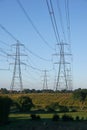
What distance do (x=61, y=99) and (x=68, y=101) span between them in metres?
1.61

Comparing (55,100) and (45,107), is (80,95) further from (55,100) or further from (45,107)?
(45,107)

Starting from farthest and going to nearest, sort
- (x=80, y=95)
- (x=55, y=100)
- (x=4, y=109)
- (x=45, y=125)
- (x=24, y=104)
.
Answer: (x=55, y=100), (x=80, y=95), (x=24, y=104), (x=4, y=109), (x=45, y=125)

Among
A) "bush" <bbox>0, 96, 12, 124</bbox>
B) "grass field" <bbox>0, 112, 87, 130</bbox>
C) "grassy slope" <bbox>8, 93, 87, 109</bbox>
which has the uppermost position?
"grassy slope" <bbox>8, 93, 87, 109</bbox>

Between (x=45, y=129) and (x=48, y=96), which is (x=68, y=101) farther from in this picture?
(x=45, y=129)

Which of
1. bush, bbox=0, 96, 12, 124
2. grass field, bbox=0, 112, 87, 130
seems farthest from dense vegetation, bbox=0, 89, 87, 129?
grass field, bbox=0, 112, 87, 130

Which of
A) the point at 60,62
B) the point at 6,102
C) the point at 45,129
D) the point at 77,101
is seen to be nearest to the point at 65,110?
the point at 60,62

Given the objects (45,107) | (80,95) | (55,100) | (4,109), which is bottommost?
(4,109)

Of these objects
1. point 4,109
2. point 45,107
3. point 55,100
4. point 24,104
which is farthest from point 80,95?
point 4,109

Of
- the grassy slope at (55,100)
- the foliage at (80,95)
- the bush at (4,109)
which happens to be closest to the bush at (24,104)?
the foliage at (80,95)

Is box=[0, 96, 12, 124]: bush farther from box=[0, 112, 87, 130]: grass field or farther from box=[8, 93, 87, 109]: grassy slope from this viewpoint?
box=[8, 93, 87, 109]: grassy slope

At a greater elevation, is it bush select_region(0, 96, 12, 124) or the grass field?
bush select_region(0, 96, 12, 124)

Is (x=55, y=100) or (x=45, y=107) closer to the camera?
(x=45, y=107)

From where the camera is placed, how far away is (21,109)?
7000cm

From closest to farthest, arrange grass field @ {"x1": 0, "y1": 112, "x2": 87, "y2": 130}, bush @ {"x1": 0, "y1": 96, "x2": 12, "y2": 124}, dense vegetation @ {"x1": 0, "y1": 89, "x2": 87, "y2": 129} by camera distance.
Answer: grass field @ {"x1": 0, "y1": 112, "x2": 87, "y2": 130} → bush @ {"x1": 0, "y1": 96, "x2": 12, "y2": 124} → dense vegetation @ {"x1": 0, "y1": 89, "x2": 87, "y2": 129}
